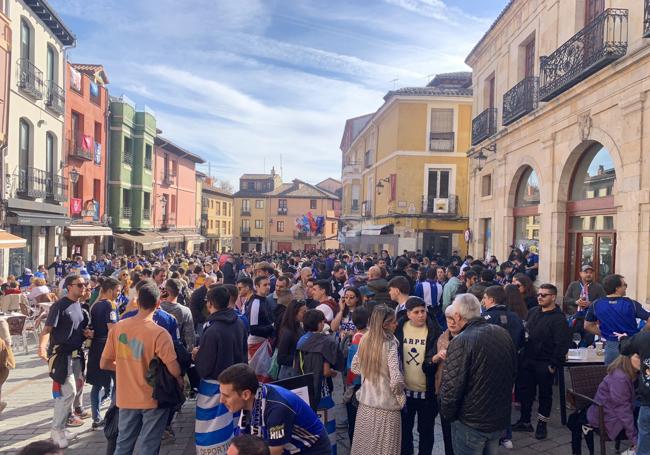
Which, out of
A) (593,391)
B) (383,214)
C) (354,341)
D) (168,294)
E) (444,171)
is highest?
(444,171)

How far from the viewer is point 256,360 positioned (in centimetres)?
546

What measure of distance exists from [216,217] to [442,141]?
113 feet

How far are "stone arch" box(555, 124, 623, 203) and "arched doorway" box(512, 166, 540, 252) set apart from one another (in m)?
1.57

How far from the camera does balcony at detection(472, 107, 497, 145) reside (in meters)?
15.9

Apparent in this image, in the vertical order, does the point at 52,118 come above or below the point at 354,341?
above

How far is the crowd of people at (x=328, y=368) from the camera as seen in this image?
3545 mm

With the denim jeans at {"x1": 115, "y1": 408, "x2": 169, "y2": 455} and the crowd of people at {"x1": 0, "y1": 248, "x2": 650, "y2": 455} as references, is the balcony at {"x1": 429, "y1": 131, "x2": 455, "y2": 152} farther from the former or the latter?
the denim jeans at {"x1": 115, "y1": 408, "x2": 169, "y2": 455}

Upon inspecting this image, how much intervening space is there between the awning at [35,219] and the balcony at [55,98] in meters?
4.50

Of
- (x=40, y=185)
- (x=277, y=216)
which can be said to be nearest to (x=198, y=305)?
(x=40, y=185)

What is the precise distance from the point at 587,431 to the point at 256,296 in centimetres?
400

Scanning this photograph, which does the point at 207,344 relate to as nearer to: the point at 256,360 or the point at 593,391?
the point at 256,360

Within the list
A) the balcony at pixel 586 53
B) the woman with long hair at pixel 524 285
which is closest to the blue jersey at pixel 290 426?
the woman with long hair at pixel 524 285

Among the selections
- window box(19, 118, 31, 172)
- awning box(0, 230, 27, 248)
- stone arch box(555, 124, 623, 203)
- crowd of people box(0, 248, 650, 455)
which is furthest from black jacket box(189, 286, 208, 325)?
window box(19, 118, 31, 172)

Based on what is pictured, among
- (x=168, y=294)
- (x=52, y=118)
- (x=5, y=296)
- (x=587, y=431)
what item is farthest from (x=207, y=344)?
(x=52, y=118)
